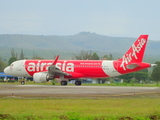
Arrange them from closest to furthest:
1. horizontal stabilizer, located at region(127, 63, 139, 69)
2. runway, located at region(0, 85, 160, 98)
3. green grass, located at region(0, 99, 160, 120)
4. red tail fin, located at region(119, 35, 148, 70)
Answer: green grass, located at region(0, 99, 160, 120) → runway, located at region(0, 85, 160, 98) → horizontal stabilizer, located at region(127, 63, 139, 69) → red tail fin, located at region(119, 35, 148, 70)

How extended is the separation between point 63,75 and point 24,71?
23.6 feet

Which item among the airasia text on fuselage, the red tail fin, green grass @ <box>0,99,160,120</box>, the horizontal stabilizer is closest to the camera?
green grass @ <box>0,99,160,120</box>

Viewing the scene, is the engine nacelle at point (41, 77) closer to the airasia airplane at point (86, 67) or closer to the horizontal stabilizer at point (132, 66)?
the airasia airplane at point (86, 67)

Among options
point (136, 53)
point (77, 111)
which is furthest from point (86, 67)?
point (77, 111)

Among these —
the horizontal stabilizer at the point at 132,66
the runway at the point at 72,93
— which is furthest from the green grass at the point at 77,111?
the horizontal stabilizer at the point at 132,66

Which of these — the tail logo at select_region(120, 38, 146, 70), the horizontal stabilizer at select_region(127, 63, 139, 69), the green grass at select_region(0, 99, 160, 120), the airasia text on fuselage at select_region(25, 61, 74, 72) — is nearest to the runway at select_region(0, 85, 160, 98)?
the green grass at select_region(0, 99, 160, 120)

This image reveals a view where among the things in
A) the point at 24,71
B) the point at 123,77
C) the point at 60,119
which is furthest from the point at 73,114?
the point at 123,77

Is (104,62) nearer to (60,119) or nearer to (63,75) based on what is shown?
(63,75)

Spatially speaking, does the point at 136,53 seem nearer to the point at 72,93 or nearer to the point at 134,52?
the point at 134,52

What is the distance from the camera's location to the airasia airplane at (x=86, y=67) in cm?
5856

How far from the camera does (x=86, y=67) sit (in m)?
60.7

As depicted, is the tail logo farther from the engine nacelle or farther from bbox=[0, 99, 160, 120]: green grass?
bbox=[0, 99, 160, 120]: green grass

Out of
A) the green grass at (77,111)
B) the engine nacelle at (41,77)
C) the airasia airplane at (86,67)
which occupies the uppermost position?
the airasia airplane at (86,67)

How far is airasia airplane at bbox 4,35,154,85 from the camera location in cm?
5856
